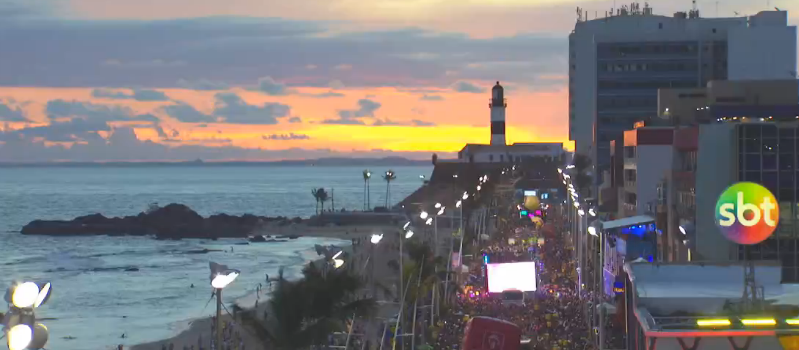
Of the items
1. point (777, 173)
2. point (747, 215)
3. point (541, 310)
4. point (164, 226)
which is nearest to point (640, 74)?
point (164, 226)

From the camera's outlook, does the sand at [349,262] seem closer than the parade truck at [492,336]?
No

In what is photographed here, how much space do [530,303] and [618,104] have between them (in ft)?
229

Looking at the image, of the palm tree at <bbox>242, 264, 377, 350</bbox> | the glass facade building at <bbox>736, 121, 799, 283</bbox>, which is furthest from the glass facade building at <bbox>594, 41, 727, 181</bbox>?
the palm tree at <bbox>242, 264, 377, 350</bbox>

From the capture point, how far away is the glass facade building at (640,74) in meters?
120

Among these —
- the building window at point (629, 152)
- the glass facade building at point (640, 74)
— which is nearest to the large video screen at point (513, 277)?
the building window at point (629, 152)

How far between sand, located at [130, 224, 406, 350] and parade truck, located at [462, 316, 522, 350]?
245 inches

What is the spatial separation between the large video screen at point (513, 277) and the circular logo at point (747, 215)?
31.1m

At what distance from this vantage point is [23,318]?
11.0m

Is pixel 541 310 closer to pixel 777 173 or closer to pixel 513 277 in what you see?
pixel 513 277

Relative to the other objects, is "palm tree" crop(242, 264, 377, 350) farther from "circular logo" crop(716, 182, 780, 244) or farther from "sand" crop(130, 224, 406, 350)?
"circular logo" crop(716, 182, 780, 244)

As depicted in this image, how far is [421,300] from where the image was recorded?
52062mm

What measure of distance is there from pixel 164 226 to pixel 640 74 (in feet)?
209

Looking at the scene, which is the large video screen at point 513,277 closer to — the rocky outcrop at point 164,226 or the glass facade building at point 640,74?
the glass facade building at point 640,74

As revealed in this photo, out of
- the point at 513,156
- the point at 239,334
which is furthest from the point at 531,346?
the point at 513,156
